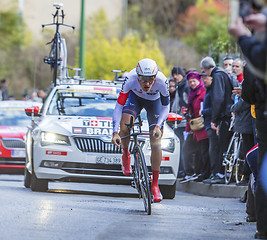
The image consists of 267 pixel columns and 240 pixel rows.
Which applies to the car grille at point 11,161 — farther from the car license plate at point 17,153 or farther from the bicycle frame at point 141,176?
the bicycle frame at point 141,176

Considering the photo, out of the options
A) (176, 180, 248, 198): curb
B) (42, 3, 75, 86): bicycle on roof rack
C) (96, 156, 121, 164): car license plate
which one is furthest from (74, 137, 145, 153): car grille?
(42, 3, 75, 86): bicycle on roof rack

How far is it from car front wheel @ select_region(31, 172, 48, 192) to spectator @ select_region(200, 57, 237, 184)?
2833 millimetres

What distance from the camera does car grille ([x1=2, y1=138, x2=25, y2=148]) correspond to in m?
18.2

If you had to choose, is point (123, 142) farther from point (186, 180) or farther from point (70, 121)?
point (186, 180)

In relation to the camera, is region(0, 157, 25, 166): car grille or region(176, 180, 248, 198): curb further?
region(0, 157, 25, 166): car grille

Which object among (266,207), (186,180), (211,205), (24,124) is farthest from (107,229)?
(24,124)

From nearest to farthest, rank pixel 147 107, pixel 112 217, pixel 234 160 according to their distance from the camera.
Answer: pixel 112 217 → pixel 147 107 → pixel 234 160

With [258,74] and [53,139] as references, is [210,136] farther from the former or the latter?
[258,74]

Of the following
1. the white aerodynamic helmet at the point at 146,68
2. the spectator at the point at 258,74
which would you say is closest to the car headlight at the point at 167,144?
the white aerodynamic helmet at the point at 146,68

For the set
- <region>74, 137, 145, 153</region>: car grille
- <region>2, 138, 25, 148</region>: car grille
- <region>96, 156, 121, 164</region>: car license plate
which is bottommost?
<region>2, 138, 25, 148</region>: car grille

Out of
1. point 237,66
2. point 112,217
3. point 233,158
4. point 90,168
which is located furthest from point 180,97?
point 112,217

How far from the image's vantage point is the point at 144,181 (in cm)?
1065

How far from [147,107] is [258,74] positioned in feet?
19.9

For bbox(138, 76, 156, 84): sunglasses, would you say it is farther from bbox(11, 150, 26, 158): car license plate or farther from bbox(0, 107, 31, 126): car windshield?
bbox(0, 107, 31, 126): car windshield
